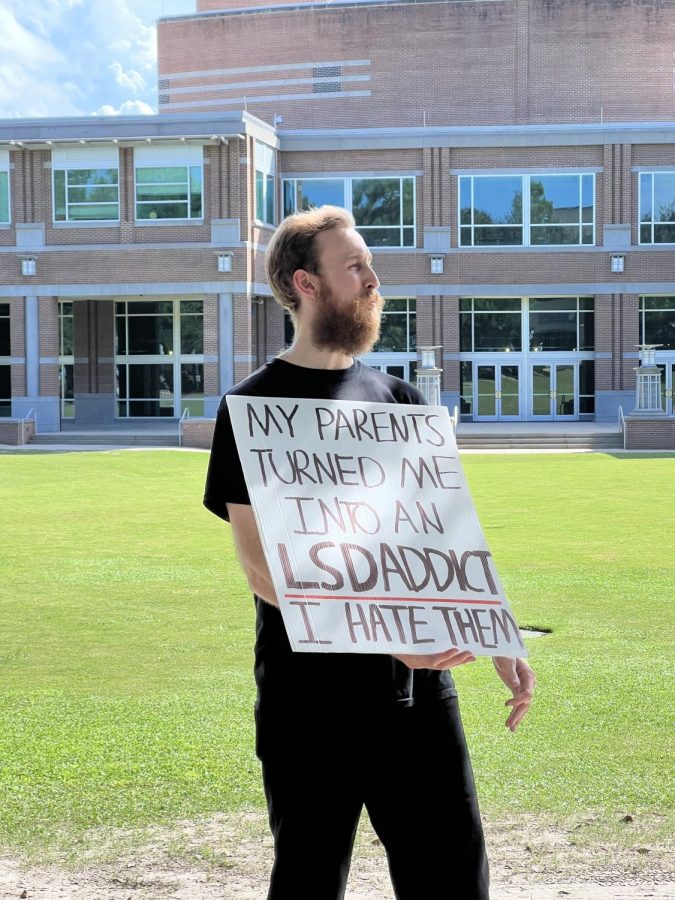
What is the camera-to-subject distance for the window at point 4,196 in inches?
1663

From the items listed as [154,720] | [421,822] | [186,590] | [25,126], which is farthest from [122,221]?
[421,822]

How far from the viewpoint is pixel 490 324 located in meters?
46.1

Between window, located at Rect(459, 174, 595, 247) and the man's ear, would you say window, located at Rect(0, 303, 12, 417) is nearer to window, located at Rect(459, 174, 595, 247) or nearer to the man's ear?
window, located at Rect(459, 174, 595, 247)

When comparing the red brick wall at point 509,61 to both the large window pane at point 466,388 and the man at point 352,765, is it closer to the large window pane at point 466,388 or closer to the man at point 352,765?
the large window pane at point 466,388

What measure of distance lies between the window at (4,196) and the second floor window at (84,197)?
1.68 meters

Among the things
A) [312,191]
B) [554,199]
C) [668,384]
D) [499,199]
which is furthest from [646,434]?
[312,191]

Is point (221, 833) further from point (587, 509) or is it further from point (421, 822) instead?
point (587, 509)

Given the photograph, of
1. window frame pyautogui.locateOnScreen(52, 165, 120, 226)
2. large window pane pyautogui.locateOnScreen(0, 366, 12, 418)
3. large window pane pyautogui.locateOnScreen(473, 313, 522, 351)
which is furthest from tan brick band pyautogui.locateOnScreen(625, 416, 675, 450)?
large window pane pyautogui.locateOnScreen(0, 366, 12, 418)

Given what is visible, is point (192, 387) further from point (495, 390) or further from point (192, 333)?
point (495, 390)

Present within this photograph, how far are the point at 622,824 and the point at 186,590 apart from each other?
7.04 meters

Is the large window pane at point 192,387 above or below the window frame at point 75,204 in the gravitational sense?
below

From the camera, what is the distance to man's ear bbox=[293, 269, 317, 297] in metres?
3.19

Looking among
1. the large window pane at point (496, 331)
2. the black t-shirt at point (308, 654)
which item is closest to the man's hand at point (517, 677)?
the black t-shirt at point (308, 654)

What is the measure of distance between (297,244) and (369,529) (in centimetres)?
79
